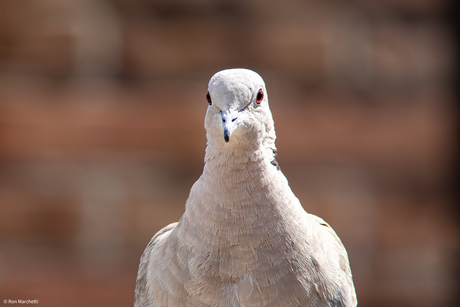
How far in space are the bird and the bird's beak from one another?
0.07 ft

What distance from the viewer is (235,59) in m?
5.35

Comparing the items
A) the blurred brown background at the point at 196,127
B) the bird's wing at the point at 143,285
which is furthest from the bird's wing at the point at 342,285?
the blurred brown background at the point at 196,127

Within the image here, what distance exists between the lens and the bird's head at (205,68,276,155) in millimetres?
1867

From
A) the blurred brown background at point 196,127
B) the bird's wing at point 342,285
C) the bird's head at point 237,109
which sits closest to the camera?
the bird's head at point 237,109

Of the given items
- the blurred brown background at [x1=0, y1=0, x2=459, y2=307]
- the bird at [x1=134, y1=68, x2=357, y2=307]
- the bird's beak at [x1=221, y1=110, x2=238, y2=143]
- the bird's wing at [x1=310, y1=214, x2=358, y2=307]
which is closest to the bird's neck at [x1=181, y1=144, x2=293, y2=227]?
the bird at [x1=134, y1=68, x2=357, y2=307]

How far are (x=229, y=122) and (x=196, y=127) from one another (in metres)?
3.44

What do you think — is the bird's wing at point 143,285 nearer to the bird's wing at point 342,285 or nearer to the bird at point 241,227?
the bird at point 241,227

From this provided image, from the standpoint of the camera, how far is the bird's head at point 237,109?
1867mm

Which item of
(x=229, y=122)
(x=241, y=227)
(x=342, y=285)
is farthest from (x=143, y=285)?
(x=229, y=122)

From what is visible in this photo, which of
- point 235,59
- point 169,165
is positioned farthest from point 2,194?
point 235,59

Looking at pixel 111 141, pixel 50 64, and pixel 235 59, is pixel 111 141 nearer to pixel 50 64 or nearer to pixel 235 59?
pixel 50 64

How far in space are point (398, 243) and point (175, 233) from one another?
3.84 meters

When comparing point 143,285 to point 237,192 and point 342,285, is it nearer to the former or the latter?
point 237,192

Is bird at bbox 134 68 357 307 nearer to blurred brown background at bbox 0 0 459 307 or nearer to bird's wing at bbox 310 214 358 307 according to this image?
bird's wing at bbox 310 214 358 307
